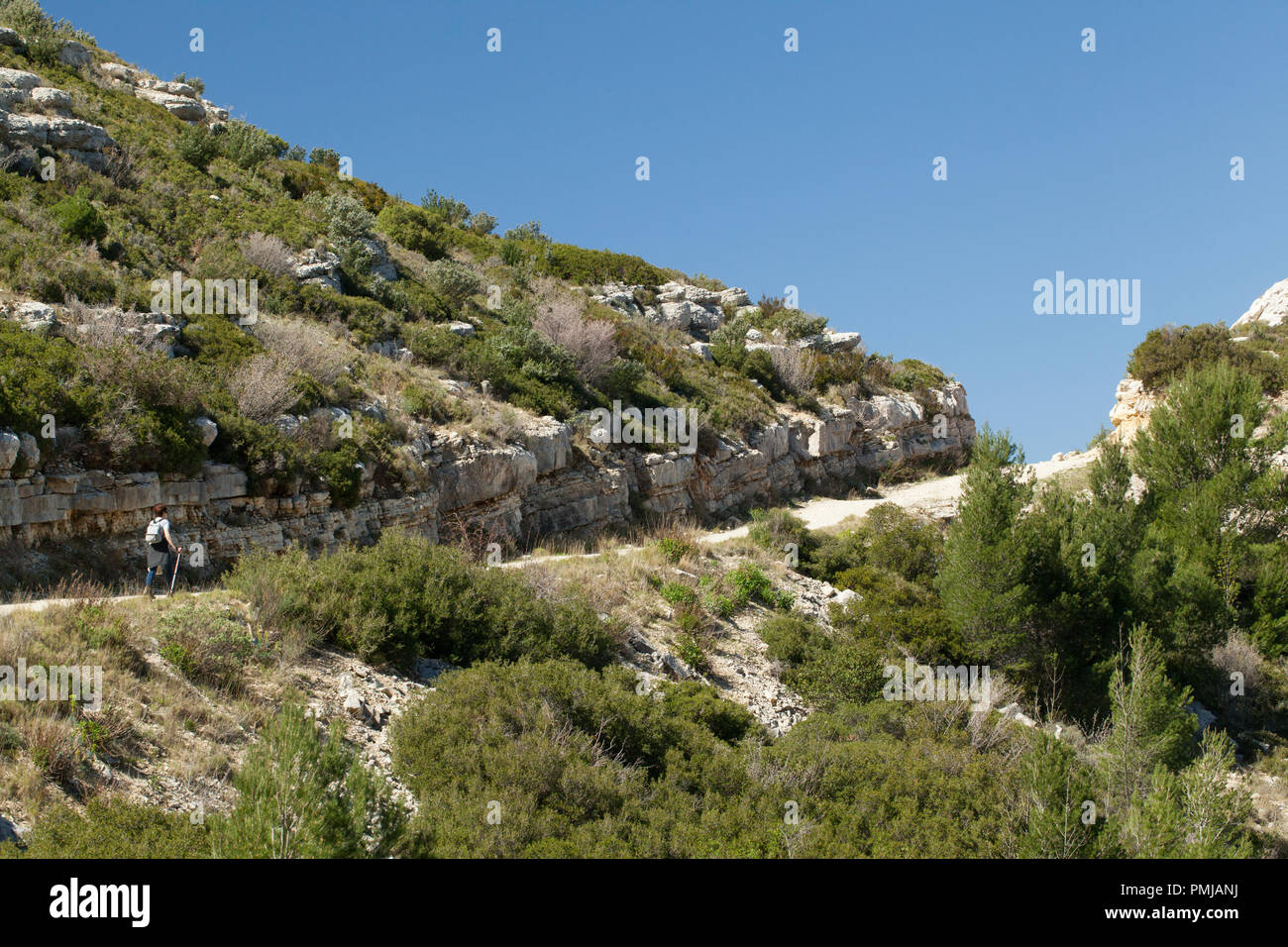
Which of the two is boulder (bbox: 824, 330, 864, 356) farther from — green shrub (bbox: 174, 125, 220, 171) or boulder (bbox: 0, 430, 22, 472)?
boulder (bbox: 0, 430, 22, 472)

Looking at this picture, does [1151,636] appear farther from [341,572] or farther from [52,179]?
[52,179]

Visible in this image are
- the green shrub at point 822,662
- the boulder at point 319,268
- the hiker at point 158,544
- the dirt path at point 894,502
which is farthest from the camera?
Result: the boulder at point 319,268

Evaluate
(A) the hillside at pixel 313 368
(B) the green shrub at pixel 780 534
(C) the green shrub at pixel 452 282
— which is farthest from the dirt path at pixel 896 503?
(C) the green shrub at pixel 452 282

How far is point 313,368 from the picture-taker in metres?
16.4

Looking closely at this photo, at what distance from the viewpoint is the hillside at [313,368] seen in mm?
12141

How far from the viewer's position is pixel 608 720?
9.66m

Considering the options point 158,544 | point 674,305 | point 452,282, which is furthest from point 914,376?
point 158,544

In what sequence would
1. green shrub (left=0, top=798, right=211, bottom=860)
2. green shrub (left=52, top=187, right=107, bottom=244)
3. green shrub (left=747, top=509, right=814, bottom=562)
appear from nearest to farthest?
green shrub (left=0, top=798, right=211, bottom=860) < green shrub (left=52, top=187, right=107, bottom=244) < green shrub (left=747, top=509, right=814, bottom=562)

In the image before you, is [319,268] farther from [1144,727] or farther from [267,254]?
[1144,727]

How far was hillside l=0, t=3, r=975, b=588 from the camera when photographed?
12141mm

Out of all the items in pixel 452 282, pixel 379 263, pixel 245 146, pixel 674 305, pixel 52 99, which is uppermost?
pixel 245 146

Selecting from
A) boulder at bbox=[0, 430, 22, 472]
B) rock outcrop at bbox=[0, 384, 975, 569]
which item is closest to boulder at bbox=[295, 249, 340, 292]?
rock outcrop at bbox=[0, 384, 975, 569]

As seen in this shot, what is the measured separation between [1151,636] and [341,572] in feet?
52.5

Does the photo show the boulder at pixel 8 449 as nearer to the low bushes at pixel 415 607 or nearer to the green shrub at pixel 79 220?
the low bushes at pixel 415 607
